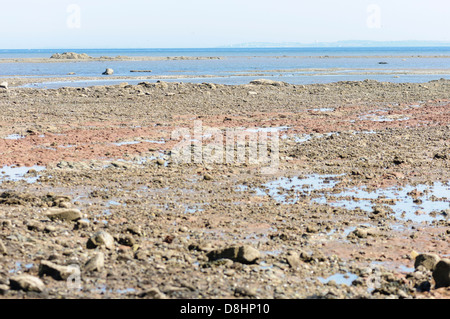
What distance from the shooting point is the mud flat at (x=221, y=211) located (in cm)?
864

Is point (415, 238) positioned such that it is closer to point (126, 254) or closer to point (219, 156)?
point (126, 254)

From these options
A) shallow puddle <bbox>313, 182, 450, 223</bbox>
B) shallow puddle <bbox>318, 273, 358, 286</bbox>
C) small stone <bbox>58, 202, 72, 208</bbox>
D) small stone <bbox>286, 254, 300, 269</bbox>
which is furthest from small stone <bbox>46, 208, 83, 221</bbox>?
shallow puddle <bbox>313, 182, 450, 223</bbox>

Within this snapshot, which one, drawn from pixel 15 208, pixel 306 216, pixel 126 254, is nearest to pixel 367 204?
pixel 306 216

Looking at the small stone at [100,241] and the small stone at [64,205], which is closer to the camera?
the small stone at [100,241]

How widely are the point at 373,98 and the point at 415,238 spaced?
92.8 feet

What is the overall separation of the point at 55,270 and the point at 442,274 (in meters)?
6.02

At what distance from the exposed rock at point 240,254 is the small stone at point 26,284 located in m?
2.89

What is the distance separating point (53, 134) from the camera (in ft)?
76.8

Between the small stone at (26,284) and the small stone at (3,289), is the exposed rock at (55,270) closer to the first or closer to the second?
the small stone at (26,284)

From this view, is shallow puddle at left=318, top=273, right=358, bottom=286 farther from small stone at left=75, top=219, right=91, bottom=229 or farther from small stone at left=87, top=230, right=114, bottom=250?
small stone at left=75, top=219, right=91, bottom=229

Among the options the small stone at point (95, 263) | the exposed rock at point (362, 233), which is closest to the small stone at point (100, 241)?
the small stone at point (95, 263)

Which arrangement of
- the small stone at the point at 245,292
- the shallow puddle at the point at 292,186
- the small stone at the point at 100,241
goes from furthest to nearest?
the shallow puddle at the point at 292,186 → the small stone at the point at 100,241 → the small stone at the point at 245,292

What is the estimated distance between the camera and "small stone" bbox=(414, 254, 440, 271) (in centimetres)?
942

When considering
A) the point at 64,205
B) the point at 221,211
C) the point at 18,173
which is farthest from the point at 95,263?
the point at 18,173
